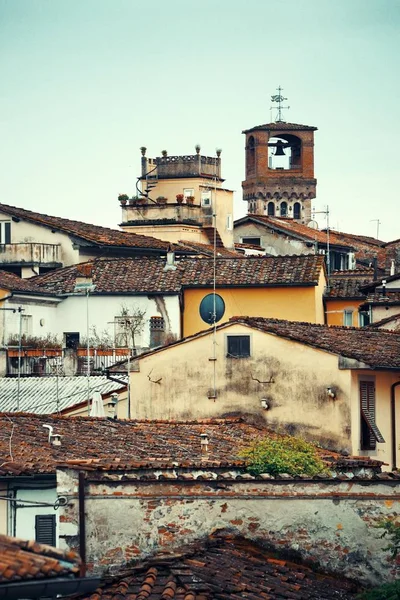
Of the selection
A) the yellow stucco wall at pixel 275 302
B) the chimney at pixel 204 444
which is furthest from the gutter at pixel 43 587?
the yellow stucco wall at pixel 275 302

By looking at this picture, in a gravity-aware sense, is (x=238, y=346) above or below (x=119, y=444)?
above

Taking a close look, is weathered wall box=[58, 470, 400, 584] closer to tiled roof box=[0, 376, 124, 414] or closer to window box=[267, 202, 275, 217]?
tiled roof box=[0, 376, 124, 414]

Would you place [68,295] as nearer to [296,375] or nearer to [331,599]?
[296,375]

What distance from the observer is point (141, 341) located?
169ft

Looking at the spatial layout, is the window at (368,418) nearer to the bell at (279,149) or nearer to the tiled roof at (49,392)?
the tiled roof at (49,392)

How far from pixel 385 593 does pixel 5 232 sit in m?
43.2

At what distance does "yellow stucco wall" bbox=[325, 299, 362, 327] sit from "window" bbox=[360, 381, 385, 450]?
71.9ft

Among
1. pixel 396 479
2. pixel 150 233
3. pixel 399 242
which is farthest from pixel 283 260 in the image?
pixel 396 479

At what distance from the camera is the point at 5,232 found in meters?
61.7

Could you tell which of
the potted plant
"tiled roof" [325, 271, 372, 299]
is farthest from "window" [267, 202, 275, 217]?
"tiled roof" [325, 271, 372, 299]

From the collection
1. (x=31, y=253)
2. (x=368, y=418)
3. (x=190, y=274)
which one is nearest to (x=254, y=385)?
(x=368, y=418)

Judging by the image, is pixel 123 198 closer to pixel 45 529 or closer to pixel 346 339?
pixel 346 339

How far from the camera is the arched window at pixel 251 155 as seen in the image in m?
127

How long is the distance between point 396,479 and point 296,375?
10.2 metres
